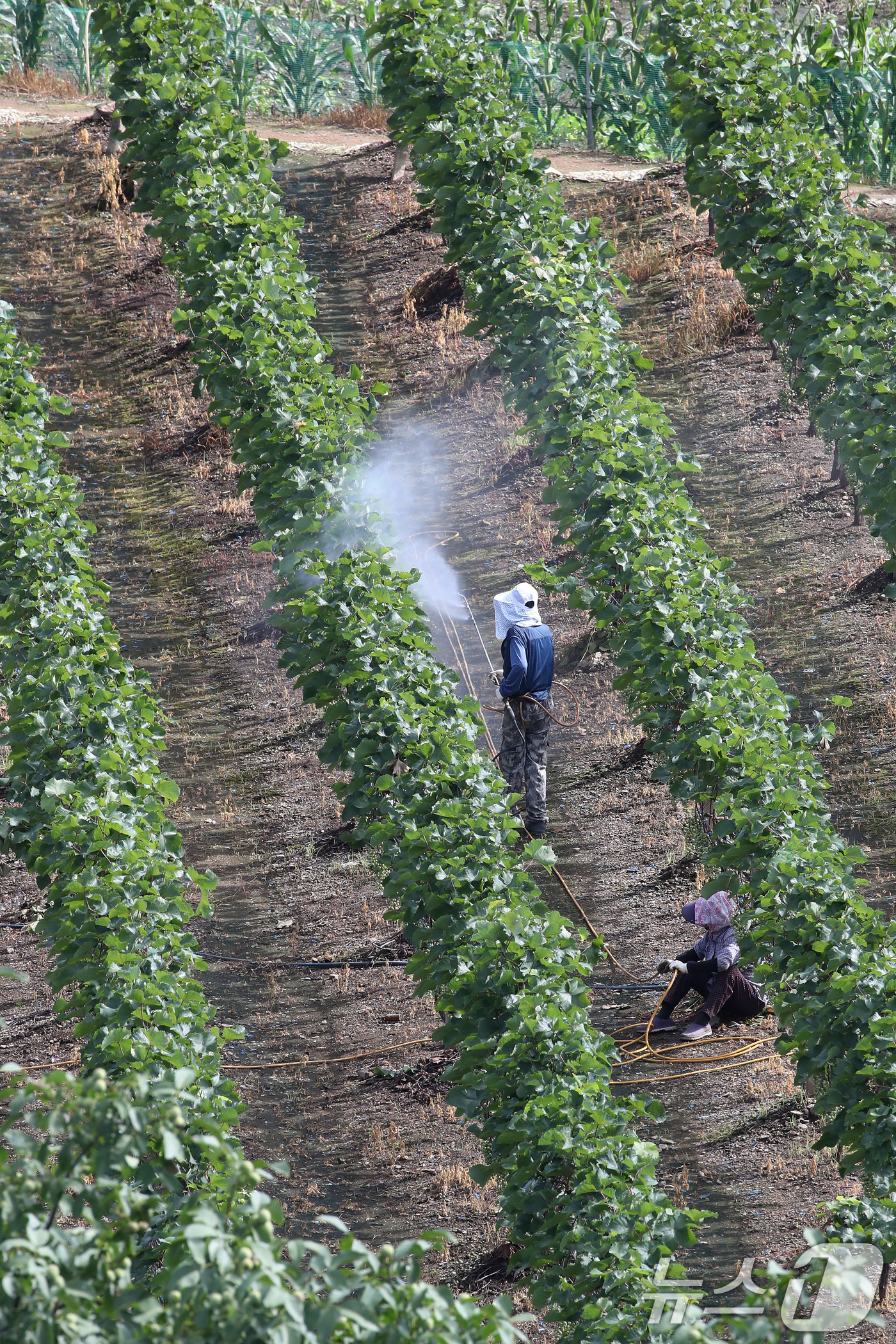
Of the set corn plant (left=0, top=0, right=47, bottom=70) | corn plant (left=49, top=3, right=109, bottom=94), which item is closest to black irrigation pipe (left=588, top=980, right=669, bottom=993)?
corn plant (left=49, top=3, right=109, bottom=94)

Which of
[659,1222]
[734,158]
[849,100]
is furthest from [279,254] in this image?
[849,100]

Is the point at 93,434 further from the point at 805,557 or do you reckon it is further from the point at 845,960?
the point at 845,960

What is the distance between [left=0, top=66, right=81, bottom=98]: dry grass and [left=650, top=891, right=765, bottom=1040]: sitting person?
1720 centimetres

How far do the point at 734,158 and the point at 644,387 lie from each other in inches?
164

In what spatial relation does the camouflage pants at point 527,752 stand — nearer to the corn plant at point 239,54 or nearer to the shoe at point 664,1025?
the shoe at point 664,1025

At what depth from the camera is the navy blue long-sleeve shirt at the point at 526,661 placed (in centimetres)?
918

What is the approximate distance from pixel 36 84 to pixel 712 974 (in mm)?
17714

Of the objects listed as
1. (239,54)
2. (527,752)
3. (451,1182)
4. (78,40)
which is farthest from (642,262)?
(451,1182)

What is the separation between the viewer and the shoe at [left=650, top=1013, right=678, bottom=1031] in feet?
26.1

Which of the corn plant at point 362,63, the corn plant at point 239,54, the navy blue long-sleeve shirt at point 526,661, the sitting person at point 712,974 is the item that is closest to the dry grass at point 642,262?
the corn plant at point 362,63

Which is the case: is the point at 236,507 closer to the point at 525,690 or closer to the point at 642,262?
the point at 525,690

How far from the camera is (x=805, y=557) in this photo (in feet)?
39.3

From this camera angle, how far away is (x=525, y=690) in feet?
30.2

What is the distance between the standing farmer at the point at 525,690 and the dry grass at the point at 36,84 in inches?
587
